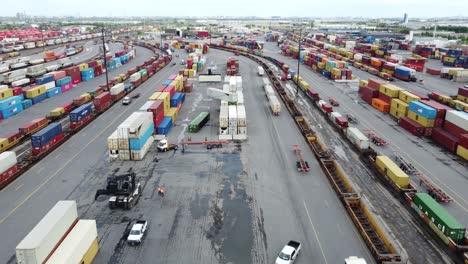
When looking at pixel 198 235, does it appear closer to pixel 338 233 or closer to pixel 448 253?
pixel 338 233

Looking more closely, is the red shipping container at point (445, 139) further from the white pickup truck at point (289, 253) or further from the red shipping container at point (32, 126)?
the red shipping container at point (32, 126)

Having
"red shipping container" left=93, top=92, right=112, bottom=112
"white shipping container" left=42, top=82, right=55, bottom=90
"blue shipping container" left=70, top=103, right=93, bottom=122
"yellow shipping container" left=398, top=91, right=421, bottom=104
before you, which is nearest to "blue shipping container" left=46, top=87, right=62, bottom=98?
"white shipping container" left=42, top=82, right=55, bottom=90

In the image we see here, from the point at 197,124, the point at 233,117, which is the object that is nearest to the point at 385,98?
the point at 233,117

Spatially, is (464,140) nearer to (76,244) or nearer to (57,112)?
(76,244)

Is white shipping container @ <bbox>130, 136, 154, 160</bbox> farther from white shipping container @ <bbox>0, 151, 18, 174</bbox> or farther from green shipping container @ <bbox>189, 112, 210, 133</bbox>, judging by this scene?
white shipping container @ <bbox>0, 151, 18, 174</bbox>

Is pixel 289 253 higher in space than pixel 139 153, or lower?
lower

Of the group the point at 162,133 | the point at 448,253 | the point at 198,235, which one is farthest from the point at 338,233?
the point at 162,133

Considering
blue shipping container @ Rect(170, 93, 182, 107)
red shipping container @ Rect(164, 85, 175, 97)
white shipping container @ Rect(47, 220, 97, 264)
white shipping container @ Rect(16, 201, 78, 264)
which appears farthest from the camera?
red shipping container @ Rect(164, 85, 175, 97)
